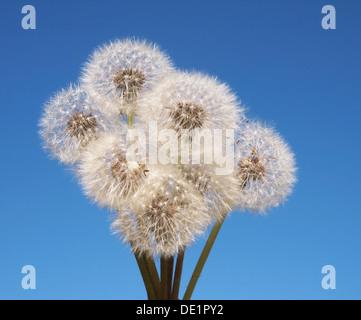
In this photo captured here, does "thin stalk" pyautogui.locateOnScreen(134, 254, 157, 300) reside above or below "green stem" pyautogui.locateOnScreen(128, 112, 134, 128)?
below

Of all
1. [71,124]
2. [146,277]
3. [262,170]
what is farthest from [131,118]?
[146,277]

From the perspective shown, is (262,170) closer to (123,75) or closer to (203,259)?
(203,259)

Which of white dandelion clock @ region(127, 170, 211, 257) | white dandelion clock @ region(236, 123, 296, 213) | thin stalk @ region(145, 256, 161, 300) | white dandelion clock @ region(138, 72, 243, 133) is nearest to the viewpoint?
white dandelion clock @ region(127, 170, 211, 257)

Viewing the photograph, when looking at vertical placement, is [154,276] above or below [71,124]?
below

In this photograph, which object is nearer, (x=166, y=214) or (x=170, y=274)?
(x=166, y=214)

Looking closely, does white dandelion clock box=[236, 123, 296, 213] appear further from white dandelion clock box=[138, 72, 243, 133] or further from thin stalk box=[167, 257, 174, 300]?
thin stalk box=[167, 257, 174, 300]

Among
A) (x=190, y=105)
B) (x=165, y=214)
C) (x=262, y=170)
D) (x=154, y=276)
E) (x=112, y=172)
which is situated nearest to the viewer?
(x=165, y=214)

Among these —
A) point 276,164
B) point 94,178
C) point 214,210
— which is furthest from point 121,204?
point 276,164

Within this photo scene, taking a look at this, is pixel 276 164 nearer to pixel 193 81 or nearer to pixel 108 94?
pixel 193 81

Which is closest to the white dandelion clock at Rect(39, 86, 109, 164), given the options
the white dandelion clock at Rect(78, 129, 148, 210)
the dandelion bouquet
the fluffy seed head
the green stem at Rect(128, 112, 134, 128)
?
the dandelion bouquet
